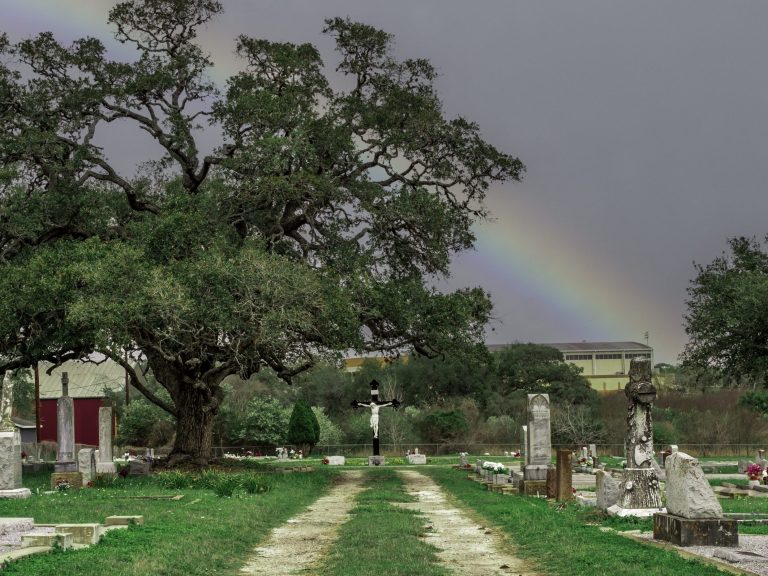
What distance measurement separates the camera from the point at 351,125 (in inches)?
1524

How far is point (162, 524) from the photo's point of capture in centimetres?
1839

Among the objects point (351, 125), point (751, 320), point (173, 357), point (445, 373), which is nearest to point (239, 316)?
point (173, 357)

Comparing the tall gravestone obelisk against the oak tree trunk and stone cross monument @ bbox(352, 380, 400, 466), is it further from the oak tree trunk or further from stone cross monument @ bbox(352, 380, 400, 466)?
stone cross monument @ bbox(352, 380, 400, 466)

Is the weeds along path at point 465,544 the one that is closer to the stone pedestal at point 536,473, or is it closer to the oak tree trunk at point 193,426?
the stone pedestal at point 536,473

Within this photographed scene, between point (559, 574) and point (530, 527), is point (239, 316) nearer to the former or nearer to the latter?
point (530, 527)

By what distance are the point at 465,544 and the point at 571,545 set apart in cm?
198

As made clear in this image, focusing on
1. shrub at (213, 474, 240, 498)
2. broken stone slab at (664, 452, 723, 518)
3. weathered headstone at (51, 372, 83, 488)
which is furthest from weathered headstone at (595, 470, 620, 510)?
weathered headstone at (51, 372, 83, 488)

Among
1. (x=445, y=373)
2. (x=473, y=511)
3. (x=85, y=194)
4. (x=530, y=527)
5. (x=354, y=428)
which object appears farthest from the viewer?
(x=445, y=373)

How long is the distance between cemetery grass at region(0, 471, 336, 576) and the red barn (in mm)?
46990

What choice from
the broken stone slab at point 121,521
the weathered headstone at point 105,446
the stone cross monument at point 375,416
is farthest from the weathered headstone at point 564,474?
the stone cross monument at point 375,416

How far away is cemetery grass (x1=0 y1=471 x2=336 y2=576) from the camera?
13719 mm

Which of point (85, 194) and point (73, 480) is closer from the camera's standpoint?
point (73, 480)

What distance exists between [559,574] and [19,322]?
2489 cm

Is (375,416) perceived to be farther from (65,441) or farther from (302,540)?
(302,540)
